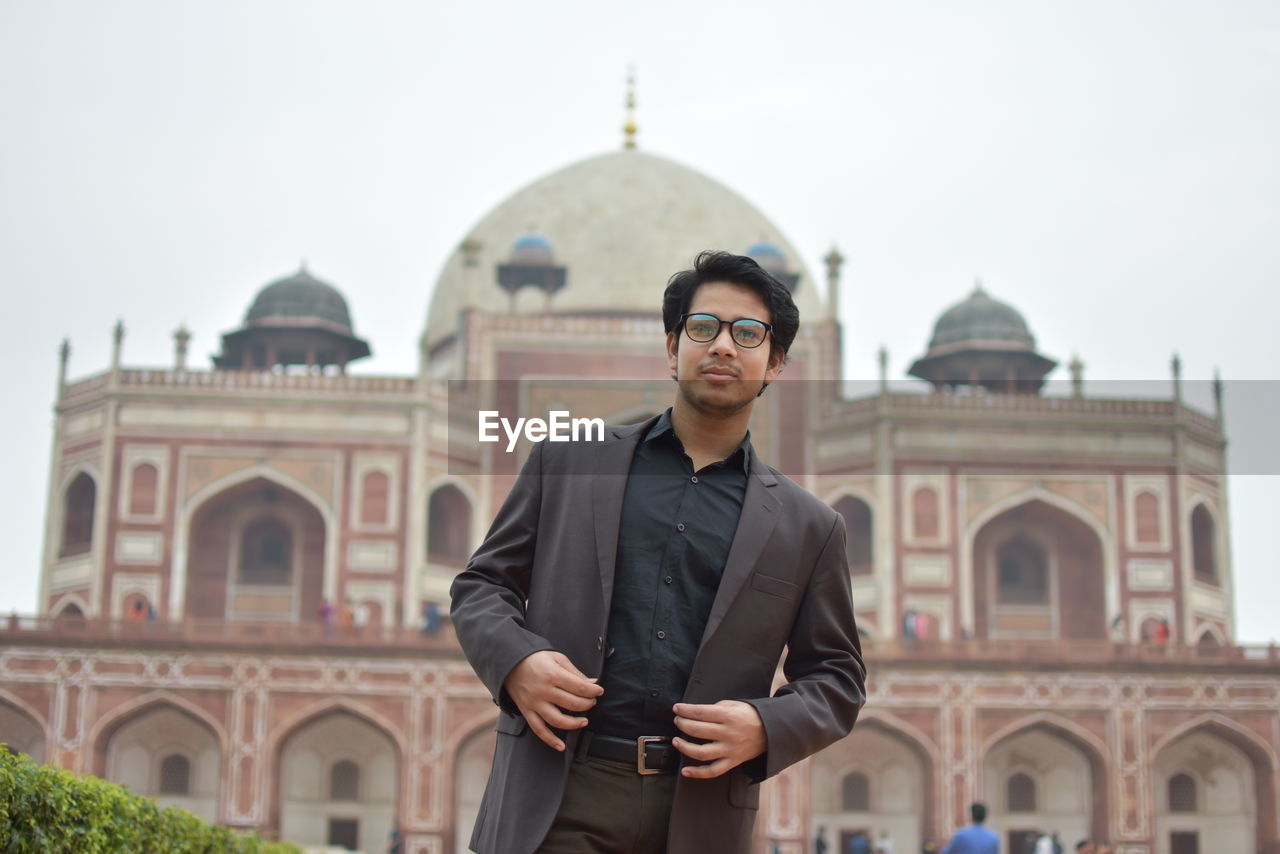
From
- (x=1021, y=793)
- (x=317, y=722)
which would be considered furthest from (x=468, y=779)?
(x=1021, y=793)

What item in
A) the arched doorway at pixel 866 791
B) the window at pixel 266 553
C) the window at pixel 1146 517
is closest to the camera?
the arched doorway at pixel 866 791

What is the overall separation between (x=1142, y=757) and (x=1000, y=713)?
2.18 metres

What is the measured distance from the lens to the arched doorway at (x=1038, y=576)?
1224 inches

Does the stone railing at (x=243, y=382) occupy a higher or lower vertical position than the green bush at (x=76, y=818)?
higher

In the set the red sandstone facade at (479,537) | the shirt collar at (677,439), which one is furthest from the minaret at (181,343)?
the shirt collar at (677,439)

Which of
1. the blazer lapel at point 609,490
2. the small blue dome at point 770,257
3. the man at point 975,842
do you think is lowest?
the man at point 975,842

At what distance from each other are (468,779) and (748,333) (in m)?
24.9

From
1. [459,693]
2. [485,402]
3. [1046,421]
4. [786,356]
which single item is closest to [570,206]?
[485,402]

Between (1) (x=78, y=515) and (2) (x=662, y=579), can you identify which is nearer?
(2) (x=662, y=579)

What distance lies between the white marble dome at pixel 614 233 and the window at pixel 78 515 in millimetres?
9285

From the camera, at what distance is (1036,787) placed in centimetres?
2745

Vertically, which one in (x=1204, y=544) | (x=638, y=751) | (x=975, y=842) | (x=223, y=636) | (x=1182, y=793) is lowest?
(x=975, y=842)

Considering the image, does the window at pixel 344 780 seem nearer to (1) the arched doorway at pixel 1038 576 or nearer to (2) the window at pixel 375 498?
(2) the window at pixel 375 498

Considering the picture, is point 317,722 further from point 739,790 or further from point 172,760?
point 739,790
